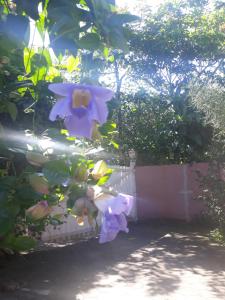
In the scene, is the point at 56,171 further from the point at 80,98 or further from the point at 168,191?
the point at 168,191

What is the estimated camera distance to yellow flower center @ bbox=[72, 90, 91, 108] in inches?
41.0

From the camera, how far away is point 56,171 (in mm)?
1048

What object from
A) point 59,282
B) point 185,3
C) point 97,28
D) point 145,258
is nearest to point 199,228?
point 145,258

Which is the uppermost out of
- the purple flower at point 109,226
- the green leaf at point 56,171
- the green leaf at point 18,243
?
the green leaf at point 56,171

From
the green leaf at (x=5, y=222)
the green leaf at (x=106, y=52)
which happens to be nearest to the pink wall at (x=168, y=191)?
the green leaf at (x=106, y=52)

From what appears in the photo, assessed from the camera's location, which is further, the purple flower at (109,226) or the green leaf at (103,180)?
the green leaf at (103,180)

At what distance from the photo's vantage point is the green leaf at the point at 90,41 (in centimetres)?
127

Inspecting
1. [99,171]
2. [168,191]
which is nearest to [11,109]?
[99,171]

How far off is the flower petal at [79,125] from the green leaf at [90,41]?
295 millimetres

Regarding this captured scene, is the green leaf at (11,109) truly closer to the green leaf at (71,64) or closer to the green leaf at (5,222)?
the green leaf at (71,64)

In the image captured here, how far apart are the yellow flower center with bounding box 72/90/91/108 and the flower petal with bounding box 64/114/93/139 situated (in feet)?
0.08

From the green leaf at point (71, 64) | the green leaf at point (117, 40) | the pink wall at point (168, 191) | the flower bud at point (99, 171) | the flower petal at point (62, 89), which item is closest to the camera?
the flower petal at point (62, 89)

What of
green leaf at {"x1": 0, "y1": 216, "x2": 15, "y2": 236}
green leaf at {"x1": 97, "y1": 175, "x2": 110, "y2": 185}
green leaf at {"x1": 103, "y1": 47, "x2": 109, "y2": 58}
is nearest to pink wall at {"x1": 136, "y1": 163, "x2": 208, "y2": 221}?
green leaf at {"x1": 103, "y1": 47, "x2": 109, "y2": 58}

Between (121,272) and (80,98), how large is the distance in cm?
601
